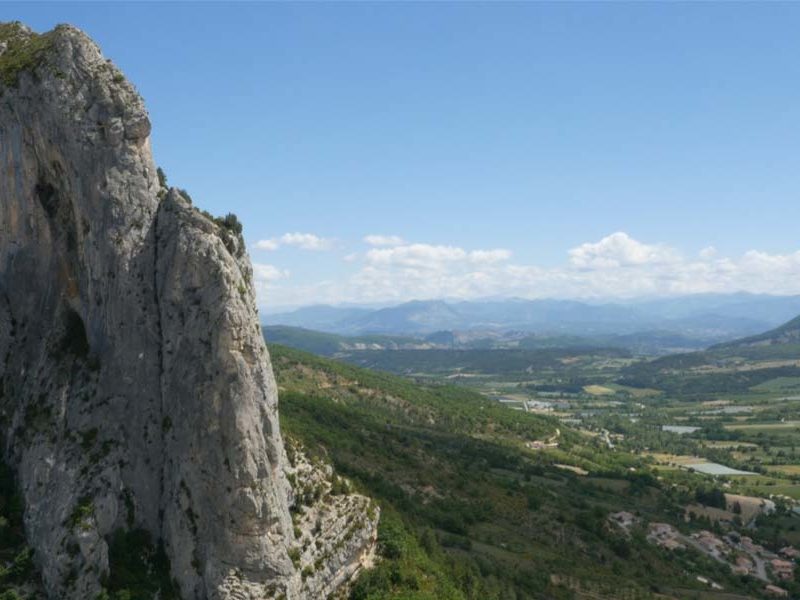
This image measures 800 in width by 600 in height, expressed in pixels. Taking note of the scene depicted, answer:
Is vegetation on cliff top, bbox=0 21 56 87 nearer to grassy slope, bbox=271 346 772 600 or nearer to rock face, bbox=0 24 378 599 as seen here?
rock face, bbox=0 24 378 599

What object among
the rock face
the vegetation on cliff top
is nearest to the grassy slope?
the rock face

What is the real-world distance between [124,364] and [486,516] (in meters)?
73.4

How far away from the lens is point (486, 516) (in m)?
96.2

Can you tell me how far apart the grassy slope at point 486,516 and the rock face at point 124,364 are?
1363 centimetres

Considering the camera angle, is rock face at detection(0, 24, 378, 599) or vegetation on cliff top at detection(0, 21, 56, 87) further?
vegetation on cliff top at detection(0, 21, 56, 87)

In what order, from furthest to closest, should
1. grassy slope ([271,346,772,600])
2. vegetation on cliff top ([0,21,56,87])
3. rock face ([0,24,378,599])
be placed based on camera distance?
grassy slope ([271,346,772,600]) → vegetation on cliff top ([0,21,56,87]) → rock face ([0,24,378,599])

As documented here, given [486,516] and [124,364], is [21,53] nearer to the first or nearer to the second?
[124,364]

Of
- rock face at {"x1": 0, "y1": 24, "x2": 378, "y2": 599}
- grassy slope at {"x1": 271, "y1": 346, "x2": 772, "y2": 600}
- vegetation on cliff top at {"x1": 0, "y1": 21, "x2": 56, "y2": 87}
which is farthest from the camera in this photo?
grassy slope at {"x1": 271, "y1": 346, "x2": 772, "y2": 600}

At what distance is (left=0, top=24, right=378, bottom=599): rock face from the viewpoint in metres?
33.4

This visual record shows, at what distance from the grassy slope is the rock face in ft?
44.7

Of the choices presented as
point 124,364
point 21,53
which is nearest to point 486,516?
point 124,364

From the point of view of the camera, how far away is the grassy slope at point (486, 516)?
58406mm

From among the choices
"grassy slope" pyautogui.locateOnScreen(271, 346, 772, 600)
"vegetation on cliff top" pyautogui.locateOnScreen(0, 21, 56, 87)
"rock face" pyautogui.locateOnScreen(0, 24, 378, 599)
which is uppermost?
"vegetation on cliff top" pyautogui.locateOnScreen(0, 21, 56, 87)

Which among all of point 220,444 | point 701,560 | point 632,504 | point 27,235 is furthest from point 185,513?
point 632,504
